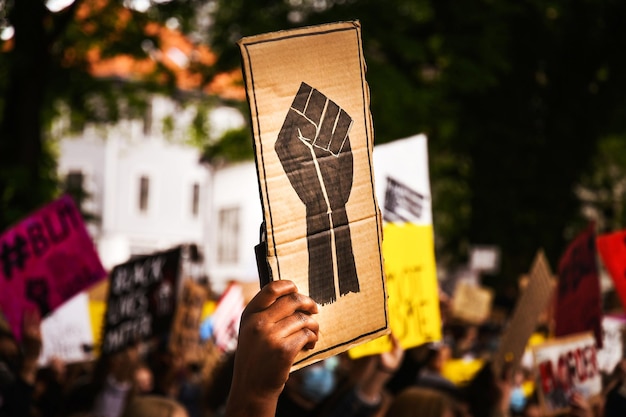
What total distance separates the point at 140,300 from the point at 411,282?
3.45 metres

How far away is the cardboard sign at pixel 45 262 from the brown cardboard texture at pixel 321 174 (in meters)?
4.12

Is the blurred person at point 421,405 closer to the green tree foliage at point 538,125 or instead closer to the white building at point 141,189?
the green tree foliage at point 538,125

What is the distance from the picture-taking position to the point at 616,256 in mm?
6297

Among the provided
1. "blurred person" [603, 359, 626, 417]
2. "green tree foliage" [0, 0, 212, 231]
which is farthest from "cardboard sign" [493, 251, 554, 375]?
"green tree foliage" [0, 0, 212, 231]

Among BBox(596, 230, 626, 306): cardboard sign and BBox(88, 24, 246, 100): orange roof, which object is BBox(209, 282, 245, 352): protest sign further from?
BBox(88, 24, 246, 100): orange roof

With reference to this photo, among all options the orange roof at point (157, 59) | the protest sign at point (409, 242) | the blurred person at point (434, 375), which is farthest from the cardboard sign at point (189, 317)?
the protest sign at point (409, 242)

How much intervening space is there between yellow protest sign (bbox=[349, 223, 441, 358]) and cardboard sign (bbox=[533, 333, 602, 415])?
1.05 meters

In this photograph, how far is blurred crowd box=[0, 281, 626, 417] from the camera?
229cm

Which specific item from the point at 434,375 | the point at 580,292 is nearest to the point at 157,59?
the point at 434,375

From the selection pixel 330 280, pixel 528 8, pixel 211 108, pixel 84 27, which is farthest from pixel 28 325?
pixel 528 8

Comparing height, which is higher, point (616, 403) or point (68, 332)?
point (68, 332)

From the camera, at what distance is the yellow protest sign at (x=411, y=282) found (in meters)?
5.09

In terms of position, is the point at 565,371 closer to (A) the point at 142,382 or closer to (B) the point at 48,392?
(A) the point at 142,382

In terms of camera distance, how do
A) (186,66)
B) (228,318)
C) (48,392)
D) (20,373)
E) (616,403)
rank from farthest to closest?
1. (186,66)
2. (228,318)
3. (48,392)
4. (616,403)
5. (20,373)
